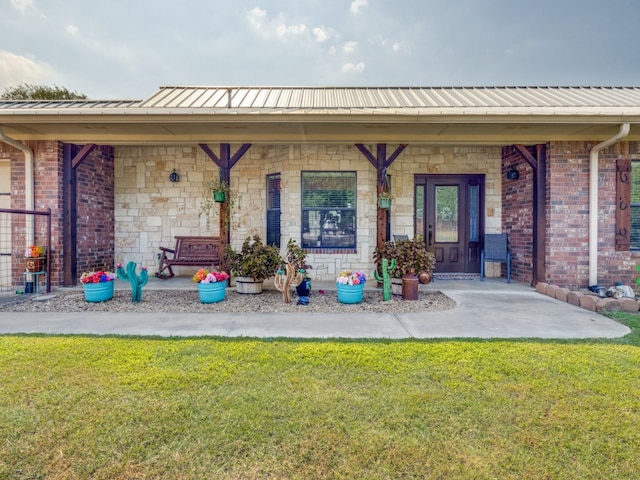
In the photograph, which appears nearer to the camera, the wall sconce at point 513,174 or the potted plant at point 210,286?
the potted plant at point 210,286

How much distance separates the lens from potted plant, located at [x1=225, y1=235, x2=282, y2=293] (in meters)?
4.84

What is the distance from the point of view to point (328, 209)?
5.82 m

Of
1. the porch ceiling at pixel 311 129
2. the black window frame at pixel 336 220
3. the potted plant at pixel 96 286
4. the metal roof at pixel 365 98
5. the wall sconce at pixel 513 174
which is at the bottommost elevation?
the potted plant at pixel 96 286

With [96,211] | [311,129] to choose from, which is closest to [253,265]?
[311,129]

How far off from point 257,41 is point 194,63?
2.25 meters

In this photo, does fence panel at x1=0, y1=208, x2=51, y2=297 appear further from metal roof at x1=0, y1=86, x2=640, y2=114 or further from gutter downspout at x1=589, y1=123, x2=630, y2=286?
gutter downspout at x1=589, y1=123, x2=630, y2=286

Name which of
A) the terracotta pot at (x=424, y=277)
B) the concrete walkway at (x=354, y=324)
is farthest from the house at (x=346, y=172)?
the concrete walkway at (x=354, y=324)

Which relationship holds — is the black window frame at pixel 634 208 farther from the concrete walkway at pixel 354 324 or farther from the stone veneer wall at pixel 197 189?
the concrete walkway at pixel 354 324

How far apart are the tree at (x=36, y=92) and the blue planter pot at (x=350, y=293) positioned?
1894 centimetres

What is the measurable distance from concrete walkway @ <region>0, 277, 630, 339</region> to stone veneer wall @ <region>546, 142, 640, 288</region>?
4.32 feet

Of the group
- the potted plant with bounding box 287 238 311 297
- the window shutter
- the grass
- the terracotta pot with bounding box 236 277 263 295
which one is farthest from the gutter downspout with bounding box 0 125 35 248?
the window shutter

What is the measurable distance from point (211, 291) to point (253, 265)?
0.75m

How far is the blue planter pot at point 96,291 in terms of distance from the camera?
4.34 m

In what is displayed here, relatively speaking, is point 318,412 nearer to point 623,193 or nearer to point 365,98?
point 365,98
